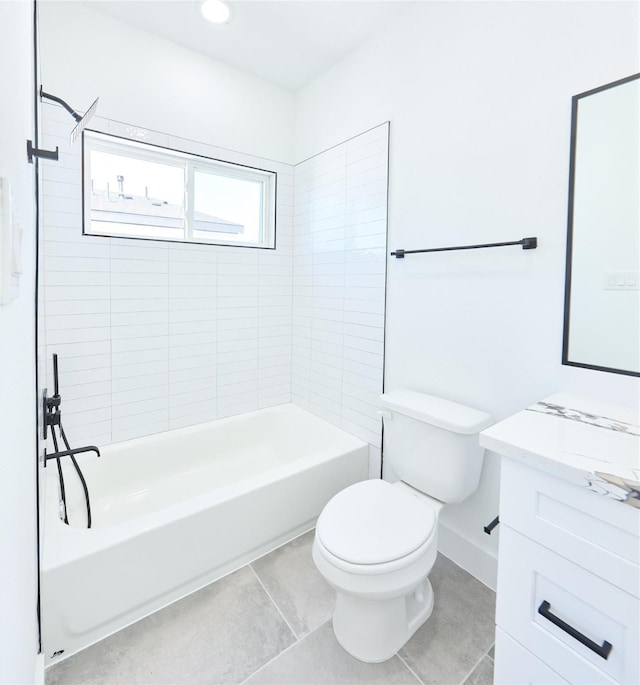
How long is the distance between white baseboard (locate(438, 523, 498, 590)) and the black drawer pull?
820mm

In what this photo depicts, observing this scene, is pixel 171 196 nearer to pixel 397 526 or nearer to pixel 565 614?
pixel 397 526

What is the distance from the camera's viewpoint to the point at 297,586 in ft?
5.48

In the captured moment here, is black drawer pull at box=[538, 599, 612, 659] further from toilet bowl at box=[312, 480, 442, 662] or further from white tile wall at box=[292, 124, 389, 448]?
white tile wall at box=[292, 124, 389, 448]

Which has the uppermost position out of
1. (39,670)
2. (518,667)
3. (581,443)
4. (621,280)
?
(621,280)

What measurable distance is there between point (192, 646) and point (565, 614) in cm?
127

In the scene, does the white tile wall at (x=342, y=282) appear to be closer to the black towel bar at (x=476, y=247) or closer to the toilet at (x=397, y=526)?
the black towel bar at (x=476, y=247)

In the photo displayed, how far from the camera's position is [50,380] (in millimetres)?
1963

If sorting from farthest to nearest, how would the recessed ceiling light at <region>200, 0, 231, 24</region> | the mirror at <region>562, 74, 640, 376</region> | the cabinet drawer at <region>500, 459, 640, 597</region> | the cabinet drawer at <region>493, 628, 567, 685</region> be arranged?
the recessed ceiling light at <region>200, 0, 231, 24</region>
the mirror at <region>562, 74, 640, 376</region>
the cabinet drawer at <region>493, 628, 567, 685</region>
the cabinet drawer at <region>500, 459, 640, 597</region>

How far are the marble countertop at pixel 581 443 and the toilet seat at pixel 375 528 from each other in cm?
53

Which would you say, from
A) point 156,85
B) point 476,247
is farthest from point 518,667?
point 156,85

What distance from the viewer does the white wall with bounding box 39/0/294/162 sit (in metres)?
1.84

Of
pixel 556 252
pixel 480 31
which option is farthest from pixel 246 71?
pixel 556 252

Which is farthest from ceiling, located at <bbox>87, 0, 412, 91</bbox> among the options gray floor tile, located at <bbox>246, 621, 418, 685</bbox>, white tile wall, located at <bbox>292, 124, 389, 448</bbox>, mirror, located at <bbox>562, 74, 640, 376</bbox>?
gray floor tile, located at <bbox>246, 621, 418, 685</bbox>

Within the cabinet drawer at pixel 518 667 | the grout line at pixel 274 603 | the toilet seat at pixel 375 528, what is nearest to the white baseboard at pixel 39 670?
the grout line at pixel 274 603
